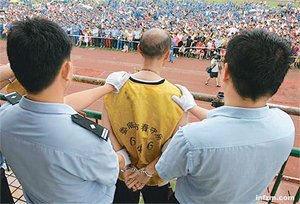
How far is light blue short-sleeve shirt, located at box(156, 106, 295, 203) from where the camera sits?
112cm

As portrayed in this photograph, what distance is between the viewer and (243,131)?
44.2 inches

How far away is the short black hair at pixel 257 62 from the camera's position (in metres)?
1.07

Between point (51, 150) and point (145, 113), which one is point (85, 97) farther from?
point (51, 150)

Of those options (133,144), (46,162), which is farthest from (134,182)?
(46,162)

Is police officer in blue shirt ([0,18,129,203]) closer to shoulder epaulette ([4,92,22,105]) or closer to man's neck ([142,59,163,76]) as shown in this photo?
shoulder epaulette ([4,92,22,105])

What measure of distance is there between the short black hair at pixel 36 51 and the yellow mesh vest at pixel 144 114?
0.60 meters

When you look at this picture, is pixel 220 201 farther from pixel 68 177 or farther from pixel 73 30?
pixel 73 30

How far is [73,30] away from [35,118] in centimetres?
1916

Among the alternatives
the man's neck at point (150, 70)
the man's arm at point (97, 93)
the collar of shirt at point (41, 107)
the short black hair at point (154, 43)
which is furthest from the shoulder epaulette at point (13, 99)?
the short black hair at point (154, 43)

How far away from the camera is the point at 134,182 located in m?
1.80

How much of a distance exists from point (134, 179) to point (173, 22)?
2173cm

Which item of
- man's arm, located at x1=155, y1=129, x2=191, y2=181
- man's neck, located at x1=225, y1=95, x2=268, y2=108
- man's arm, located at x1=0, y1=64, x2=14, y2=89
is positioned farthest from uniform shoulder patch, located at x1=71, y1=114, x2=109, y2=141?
man's arm, located at x1=0, y1=64, x2=14, y2=89

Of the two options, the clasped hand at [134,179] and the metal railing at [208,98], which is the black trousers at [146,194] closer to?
the clasped hand at [134,179]

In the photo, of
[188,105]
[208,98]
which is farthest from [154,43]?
[208,98]
